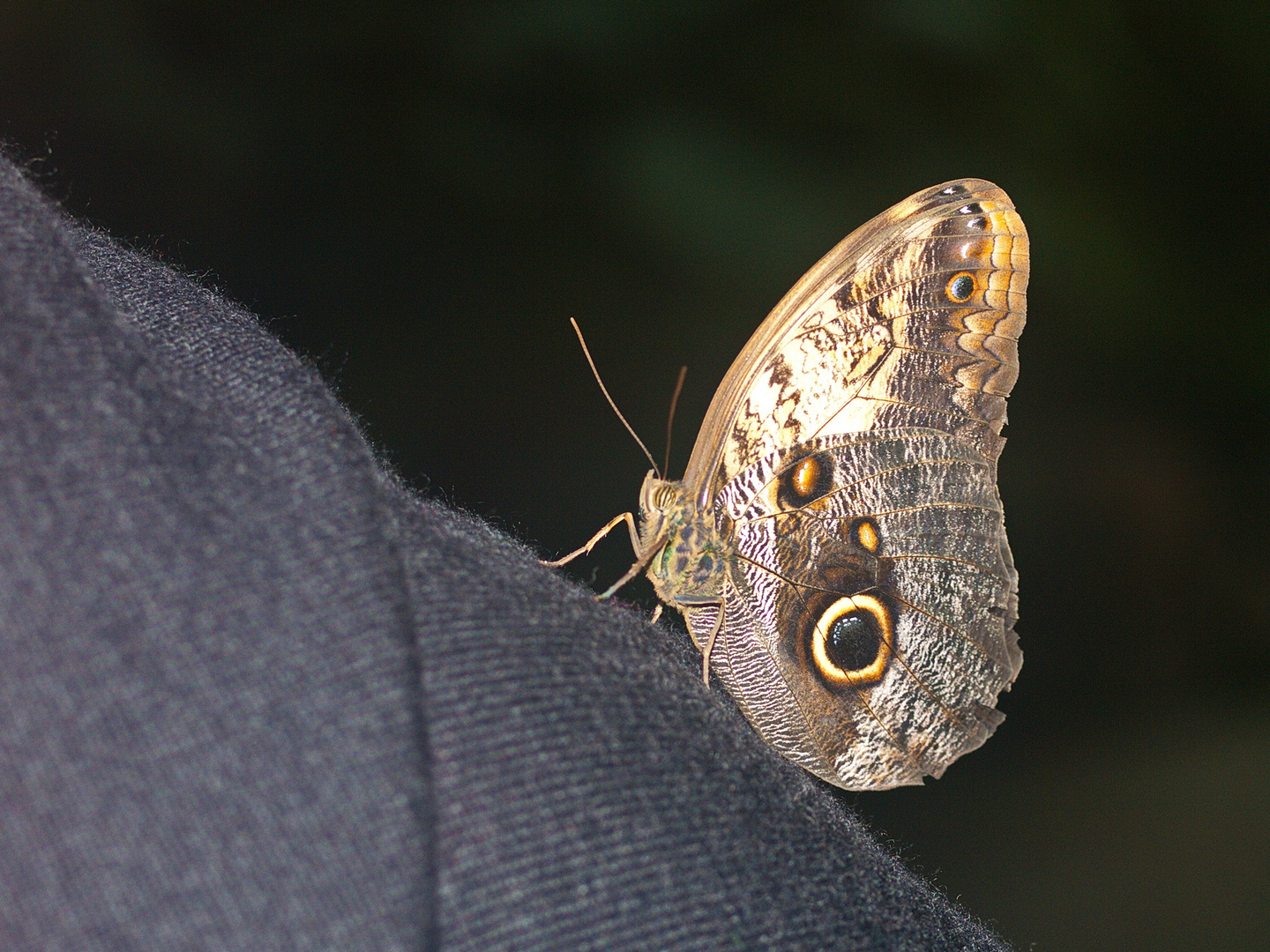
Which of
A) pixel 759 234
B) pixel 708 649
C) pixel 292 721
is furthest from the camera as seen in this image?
pixel 759 234

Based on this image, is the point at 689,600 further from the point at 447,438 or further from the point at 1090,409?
the point at 1090,409

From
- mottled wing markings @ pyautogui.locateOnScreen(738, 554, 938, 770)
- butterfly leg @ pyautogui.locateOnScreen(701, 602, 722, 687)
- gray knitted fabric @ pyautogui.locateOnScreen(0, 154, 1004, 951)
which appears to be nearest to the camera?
gray knitted fabric @ pyautogui.locateOnScreen(0, 154, 1004, 951)

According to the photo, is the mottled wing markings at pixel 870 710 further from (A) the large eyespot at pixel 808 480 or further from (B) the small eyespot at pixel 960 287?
(B) the small eyespot at pixel 960 287

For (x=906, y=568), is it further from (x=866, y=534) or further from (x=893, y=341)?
(x=893, y=341)

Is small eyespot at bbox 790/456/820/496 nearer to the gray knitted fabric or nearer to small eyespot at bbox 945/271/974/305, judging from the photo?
small eyespot at bbox 945/271/974/305

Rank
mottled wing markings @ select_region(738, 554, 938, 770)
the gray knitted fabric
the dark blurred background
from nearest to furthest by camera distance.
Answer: the gray knitted fabric, mottled wing markings @ select_region(738, 554, 938, 770), the dark blurred background

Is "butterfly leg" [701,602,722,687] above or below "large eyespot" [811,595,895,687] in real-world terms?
below

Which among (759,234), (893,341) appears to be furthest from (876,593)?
(759,234)

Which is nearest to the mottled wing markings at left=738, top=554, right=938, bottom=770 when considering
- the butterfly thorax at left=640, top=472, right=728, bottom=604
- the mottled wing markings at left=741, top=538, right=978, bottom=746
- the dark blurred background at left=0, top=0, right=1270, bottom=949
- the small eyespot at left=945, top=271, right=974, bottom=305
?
the mottled wing markings at left=741, top=538, right=978, bottom=746
